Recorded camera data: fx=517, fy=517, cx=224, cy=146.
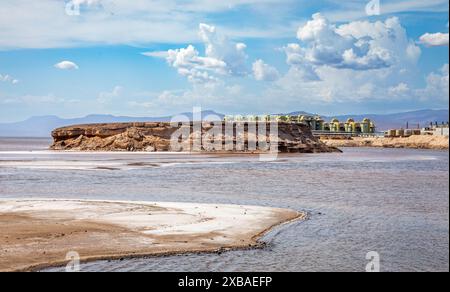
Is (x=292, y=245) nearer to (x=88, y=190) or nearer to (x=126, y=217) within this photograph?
(x=126, y=217)

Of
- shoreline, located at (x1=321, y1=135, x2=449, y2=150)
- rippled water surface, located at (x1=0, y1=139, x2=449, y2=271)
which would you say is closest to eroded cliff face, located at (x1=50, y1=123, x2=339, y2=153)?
rippled water surface, located at (x1=0, y1=139, x2=449, y2=271)

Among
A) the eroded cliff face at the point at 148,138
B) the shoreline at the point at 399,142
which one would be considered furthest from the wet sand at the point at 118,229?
the shoreline at the point at 399,142

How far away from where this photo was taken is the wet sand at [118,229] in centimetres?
1320

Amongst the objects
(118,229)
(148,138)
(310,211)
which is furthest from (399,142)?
(118,229)

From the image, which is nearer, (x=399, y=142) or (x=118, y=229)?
(x=118, y=229)

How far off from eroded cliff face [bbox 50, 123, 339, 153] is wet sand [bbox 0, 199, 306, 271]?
238ft

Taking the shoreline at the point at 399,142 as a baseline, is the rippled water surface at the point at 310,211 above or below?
below

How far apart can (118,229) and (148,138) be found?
81.5 metres

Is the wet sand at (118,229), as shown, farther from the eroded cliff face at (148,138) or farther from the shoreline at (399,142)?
the shoreline at (399,142)

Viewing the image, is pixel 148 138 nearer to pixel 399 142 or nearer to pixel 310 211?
pixel 310 211

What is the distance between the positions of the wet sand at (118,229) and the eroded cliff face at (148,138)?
72607 mm

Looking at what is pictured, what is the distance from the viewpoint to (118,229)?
16.5 metres

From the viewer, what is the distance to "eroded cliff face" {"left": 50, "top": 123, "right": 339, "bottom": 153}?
9581 cm
